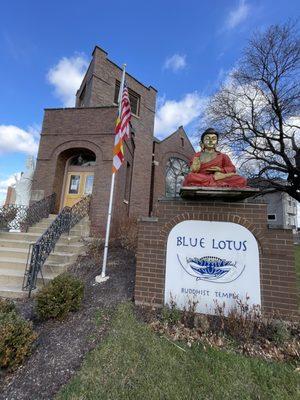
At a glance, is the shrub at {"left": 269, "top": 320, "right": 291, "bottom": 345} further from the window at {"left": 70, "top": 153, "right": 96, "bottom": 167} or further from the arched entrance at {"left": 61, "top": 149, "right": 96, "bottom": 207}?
the window at {"left": 70, "top": 153, "right": 96, "bottom": 167}

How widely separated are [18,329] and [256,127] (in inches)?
780

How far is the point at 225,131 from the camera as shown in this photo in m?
19.9

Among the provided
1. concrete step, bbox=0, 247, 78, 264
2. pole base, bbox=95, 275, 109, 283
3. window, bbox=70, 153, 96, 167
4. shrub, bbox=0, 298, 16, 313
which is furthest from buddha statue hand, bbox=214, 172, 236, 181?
window, bbox=70, 153, 96, 167

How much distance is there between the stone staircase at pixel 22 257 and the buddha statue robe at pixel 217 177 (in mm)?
4526

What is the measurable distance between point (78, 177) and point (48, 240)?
6072 mm

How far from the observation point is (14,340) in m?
3.29

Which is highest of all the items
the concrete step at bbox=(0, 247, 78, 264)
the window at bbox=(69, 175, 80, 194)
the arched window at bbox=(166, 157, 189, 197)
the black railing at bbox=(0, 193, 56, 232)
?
the arched window at bbox=(166, 157, 189, 197)

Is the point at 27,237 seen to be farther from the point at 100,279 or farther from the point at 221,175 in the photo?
the point at 221,175

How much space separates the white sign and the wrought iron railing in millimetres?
3212

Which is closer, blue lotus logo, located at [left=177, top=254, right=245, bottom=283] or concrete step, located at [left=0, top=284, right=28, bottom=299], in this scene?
blue lotus logo, located at [left=177, top=254, right=245, bottom=283]

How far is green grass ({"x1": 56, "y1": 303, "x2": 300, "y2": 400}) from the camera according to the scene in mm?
2725

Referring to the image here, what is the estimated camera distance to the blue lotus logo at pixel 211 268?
4.62 metres

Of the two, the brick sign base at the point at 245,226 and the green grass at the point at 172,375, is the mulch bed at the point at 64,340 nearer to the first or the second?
the green grass at the point at 172,375

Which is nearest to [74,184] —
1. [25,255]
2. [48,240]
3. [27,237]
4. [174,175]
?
[27,237]
